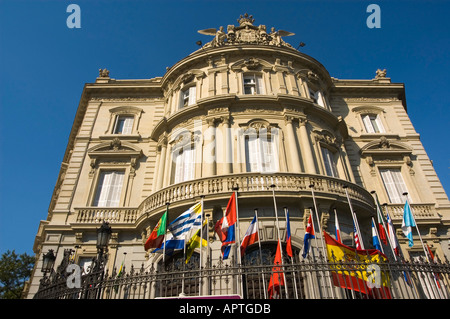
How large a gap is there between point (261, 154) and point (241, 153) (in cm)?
105

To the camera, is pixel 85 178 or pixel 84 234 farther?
pixel 85 178

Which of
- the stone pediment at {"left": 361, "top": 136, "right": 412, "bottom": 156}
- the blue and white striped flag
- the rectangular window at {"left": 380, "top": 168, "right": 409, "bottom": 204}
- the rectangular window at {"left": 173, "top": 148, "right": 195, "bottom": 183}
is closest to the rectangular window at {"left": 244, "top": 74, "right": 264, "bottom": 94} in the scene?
the rectangular window at {"left": 173, "top": 148, "right": 195, "bottom": 183}

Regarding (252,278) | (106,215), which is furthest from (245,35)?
(252,278)

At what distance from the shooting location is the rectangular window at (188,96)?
19.2 meters

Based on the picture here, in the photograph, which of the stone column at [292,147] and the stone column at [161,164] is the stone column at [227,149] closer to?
the stone column at [292,147]

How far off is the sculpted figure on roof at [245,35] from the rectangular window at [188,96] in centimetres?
392

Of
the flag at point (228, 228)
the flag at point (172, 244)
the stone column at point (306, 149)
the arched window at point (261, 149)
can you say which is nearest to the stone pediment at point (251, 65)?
the stone column at point (306, 149)

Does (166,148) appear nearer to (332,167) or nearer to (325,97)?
(332,167)

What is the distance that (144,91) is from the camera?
881 inches

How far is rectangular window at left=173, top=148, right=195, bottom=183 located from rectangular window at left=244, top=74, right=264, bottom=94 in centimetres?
533

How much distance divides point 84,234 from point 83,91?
1158 cm

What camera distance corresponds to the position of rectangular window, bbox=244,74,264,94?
1842cm
